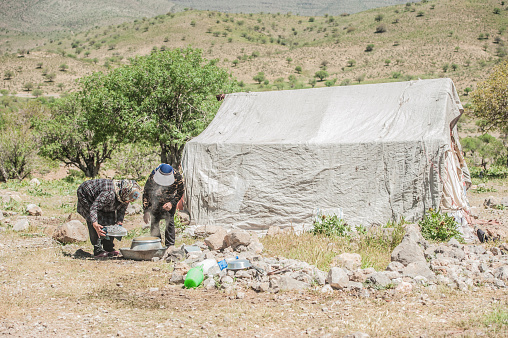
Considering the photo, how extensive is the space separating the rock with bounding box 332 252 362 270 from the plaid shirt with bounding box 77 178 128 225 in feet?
9.65

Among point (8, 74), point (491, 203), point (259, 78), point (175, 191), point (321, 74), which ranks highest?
point (8, 74)

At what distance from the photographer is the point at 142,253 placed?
5.91m

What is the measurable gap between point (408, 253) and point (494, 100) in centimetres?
1163

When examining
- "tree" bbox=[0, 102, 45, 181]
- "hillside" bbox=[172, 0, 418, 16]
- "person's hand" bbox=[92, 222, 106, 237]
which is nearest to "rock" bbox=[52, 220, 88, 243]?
"person's hand" bbox=[92, 222, 106, 237]

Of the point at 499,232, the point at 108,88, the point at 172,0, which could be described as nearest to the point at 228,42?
the point at 108,88

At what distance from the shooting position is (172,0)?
145 meters

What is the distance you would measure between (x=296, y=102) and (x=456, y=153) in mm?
3121

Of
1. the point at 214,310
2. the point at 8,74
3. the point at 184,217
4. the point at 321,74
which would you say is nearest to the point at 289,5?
the point at 321,74

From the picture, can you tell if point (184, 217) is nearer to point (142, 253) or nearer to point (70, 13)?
point (142, 253)

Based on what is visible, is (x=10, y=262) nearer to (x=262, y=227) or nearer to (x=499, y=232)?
(x=262, y=227)

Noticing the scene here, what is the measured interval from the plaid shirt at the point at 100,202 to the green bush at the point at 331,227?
283cm

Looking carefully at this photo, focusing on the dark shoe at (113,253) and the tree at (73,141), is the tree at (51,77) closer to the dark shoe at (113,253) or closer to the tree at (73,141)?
the tree at (73,141)

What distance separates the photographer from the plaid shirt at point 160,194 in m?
6.34

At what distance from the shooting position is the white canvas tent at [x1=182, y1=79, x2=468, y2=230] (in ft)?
22.9
